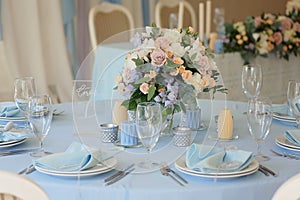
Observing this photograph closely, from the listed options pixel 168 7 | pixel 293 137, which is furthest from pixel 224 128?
pixel 168 7

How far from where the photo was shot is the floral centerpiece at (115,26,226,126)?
5.76 ft

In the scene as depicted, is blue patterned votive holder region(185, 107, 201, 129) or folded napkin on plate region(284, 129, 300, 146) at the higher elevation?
blue patterned votive holder region(185, 107, 201, 129)

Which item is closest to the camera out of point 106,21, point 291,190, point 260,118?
point 291,190

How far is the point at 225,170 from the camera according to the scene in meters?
1.55

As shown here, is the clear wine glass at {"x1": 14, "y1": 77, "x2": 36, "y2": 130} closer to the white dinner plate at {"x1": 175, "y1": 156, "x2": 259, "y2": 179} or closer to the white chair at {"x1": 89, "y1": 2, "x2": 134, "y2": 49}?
the white dinner plate at {"x1": 175, "y1": 156, "x2": 259, "y2": 179}

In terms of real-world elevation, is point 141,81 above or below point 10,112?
above

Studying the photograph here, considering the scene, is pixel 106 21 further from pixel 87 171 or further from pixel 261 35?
pixel 87 171

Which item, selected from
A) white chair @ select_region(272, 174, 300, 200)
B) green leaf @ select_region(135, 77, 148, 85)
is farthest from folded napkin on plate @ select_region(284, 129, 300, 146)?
white chair @ select_region(272, 174, 300, 200)

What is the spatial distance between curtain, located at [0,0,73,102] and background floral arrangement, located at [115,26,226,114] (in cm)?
255

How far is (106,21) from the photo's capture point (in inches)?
159

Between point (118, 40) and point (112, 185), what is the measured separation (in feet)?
2.34

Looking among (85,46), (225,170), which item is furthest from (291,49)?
(225,170)

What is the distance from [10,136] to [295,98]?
955mm

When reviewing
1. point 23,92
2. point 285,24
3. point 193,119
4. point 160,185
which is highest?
point 285,24
